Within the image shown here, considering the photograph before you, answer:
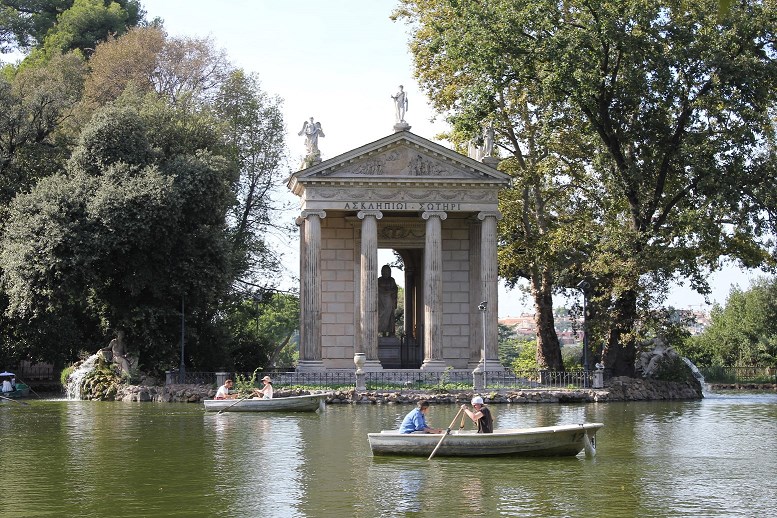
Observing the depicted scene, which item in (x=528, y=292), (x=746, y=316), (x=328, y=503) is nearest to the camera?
(x=328, y=503)

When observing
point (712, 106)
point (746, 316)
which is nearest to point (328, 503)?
point (712, 106)

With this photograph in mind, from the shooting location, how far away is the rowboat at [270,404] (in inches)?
1412

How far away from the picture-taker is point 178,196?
4500 centimetres

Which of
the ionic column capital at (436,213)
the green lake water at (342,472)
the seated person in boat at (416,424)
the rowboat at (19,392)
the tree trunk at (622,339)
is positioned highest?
the ionic column capital at (436,213)

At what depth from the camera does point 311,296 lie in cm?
4806

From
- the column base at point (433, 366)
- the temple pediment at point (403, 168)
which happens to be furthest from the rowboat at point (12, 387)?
the column base at point (433, 366)

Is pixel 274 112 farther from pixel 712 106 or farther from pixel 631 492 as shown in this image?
pixel 631 492

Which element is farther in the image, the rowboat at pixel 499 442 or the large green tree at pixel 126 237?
the large green tree at pixel 126 237

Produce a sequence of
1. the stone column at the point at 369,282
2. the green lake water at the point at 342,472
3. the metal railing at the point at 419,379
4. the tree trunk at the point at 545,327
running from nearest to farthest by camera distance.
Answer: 1. the green lake water at the point at 342,472
2. the metal railing at the point at 419,379
3. the stone column at the point at 369,282
4. the tree trunk at the point at 545,327

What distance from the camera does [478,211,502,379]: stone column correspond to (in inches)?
1887

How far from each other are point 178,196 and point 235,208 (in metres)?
14.9

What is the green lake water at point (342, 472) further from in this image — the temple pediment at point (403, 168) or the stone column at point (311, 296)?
the temple pediment at point (403, 168)

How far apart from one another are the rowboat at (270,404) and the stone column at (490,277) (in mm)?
13262

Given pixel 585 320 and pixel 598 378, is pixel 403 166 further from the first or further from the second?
pixel 598 378
